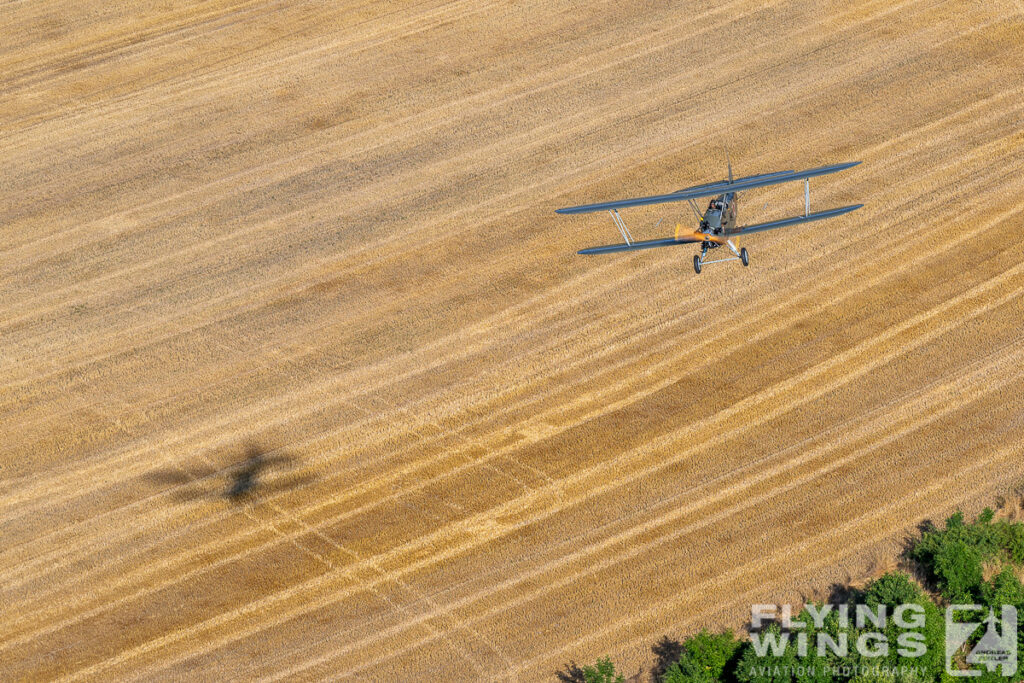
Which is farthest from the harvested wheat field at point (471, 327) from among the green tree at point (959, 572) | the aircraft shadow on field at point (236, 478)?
the green tree at point (959, 572)

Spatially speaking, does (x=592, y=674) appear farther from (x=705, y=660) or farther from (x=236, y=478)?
(x=236, y=478)

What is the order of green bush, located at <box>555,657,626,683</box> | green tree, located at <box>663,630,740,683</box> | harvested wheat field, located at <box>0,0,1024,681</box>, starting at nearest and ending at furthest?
green tree, located at <box>663,630,740,683</box> < green bush, located at <box>555,657,626,683</box> < harvested wheat field, located at <box>0,0,1024,681</box>

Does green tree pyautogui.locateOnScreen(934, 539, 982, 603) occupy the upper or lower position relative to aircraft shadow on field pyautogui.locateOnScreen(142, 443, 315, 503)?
lower

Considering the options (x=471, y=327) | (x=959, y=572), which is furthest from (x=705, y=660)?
(x=471, y=327)

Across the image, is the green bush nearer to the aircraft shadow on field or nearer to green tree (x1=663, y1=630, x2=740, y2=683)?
green tree (x1=663, y1=630, x2=740, y2=683)

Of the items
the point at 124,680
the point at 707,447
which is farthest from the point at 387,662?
the point at 707,447

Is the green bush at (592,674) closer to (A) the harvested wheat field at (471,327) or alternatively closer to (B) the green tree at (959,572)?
(A) the harvested wheat field at (471,327)

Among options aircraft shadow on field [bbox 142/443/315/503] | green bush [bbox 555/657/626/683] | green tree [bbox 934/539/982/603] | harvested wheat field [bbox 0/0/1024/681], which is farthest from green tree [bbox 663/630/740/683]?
aircraft shadow on field [bbox 142/443/315/503]
